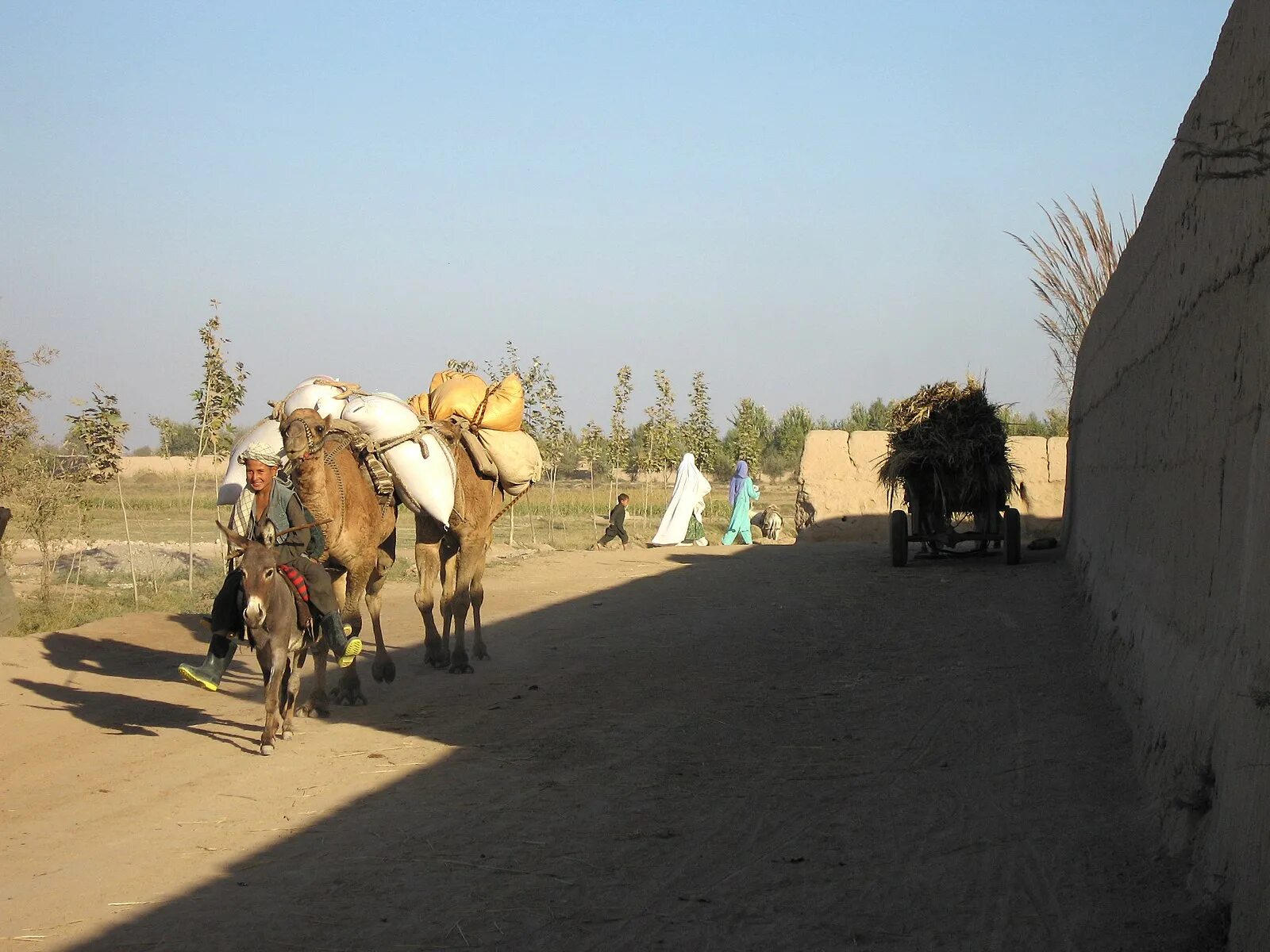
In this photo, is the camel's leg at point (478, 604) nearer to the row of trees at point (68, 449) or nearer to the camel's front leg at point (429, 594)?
the camel's front leg at point (429, 594)

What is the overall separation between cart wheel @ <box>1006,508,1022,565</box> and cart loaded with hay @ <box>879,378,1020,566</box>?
0.20 m

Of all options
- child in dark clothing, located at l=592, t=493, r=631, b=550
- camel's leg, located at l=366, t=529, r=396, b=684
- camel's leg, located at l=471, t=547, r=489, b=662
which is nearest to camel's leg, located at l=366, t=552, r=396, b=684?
camel's leg, located at l=366, t=529, r=396, b=684

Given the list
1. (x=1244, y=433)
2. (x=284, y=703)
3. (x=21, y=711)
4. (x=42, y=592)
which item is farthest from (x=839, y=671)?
(x=42, y=592)

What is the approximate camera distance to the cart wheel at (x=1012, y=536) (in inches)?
673

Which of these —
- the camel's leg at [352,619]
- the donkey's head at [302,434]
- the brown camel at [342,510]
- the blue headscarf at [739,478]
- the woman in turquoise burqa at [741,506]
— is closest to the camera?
the donkey's head at [302,434]

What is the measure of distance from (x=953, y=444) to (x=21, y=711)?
42.5 feet

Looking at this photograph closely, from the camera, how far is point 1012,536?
1711cm

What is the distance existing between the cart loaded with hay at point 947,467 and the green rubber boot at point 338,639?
11.2 m

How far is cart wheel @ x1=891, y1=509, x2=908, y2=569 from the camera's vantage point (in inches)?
707

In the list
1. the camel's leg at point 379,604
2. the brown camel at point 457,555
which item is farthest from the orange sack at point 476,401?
the camel's leg at point 379,604

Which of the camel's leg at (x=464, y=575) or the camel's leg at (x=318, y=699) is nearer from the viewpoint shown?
the camel's leg at (x=318, y=699)

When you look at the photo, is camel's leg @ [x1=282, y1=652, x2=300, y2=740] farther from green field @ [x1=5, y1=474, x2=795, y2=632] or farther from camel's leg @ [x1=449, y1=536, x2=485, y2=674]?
green field @ [x1=5, y1=474, x2=795, y2=632]

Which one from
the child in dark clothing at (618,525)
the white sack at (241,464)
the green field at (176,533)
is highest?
the white sack at (241,464)

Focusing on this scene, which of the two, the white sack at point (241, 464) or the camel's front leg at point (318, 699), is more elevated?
the white sack at point (241, 464)
